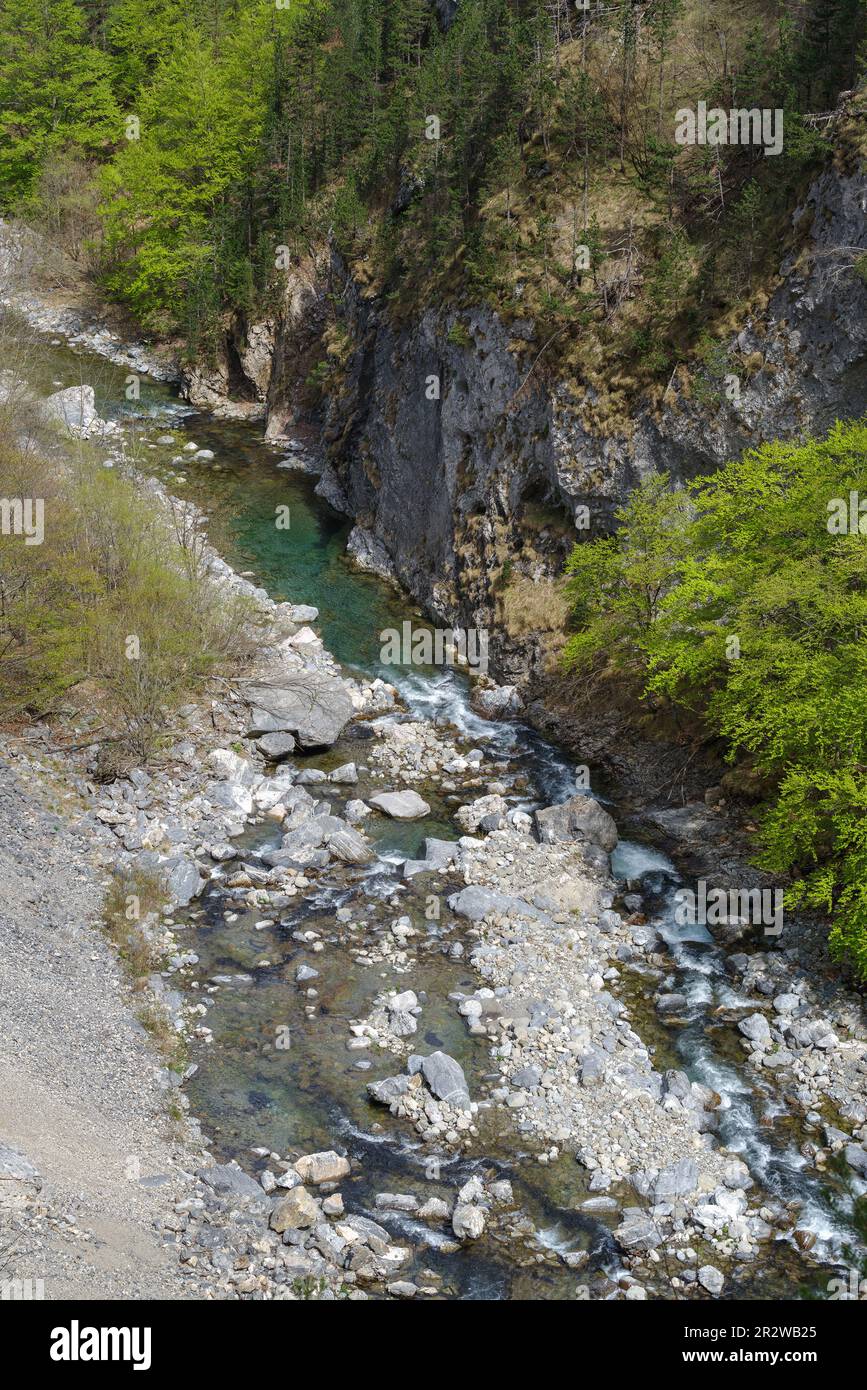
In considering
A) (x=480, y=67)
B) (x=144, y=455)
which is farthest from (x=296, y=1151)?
(x=480, y=67)

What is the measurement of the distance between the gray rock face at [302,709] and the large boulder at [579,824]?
17.9 feet

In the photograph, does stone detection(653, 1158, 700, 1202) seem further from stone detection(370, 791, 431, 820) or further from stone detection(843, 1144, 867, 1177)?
stone detection(370, 791, 431, 820)

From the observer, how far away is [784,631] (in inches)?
711

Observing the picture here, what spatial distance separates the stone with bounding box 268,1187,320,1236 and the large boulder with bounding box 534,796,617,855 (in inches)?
352

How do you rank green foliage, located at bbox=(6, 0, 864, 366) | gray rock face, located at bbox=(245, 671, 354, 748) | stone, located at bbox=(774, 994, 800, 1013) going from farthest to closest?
green foliage, located at bbox=(6, 0, 864, 366)
gray rock face, located at bbox=(245, 671, 354, 748)
stone, located at bbox=(774, 994, 800, 1013)

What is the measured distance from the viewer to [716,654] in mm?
19484

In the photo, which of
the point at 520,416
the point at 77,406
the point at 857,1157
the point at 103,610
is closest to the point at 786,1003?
the point at 857,1157

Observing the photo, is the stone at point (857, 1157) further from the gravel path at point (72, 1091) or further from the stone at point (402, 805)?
the stone at point (402, 805)

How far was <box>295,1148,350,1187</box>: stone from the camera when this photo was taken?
13797 mm

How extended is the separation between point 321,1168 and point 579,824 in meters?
8.82

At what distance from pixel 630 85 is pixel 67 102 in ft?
121

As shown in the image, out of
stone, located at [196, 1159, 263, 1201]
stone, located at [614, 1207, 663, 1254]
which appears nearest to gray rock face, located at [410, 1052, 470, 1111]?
stone, located at [614, 1207, 663, 1254]
